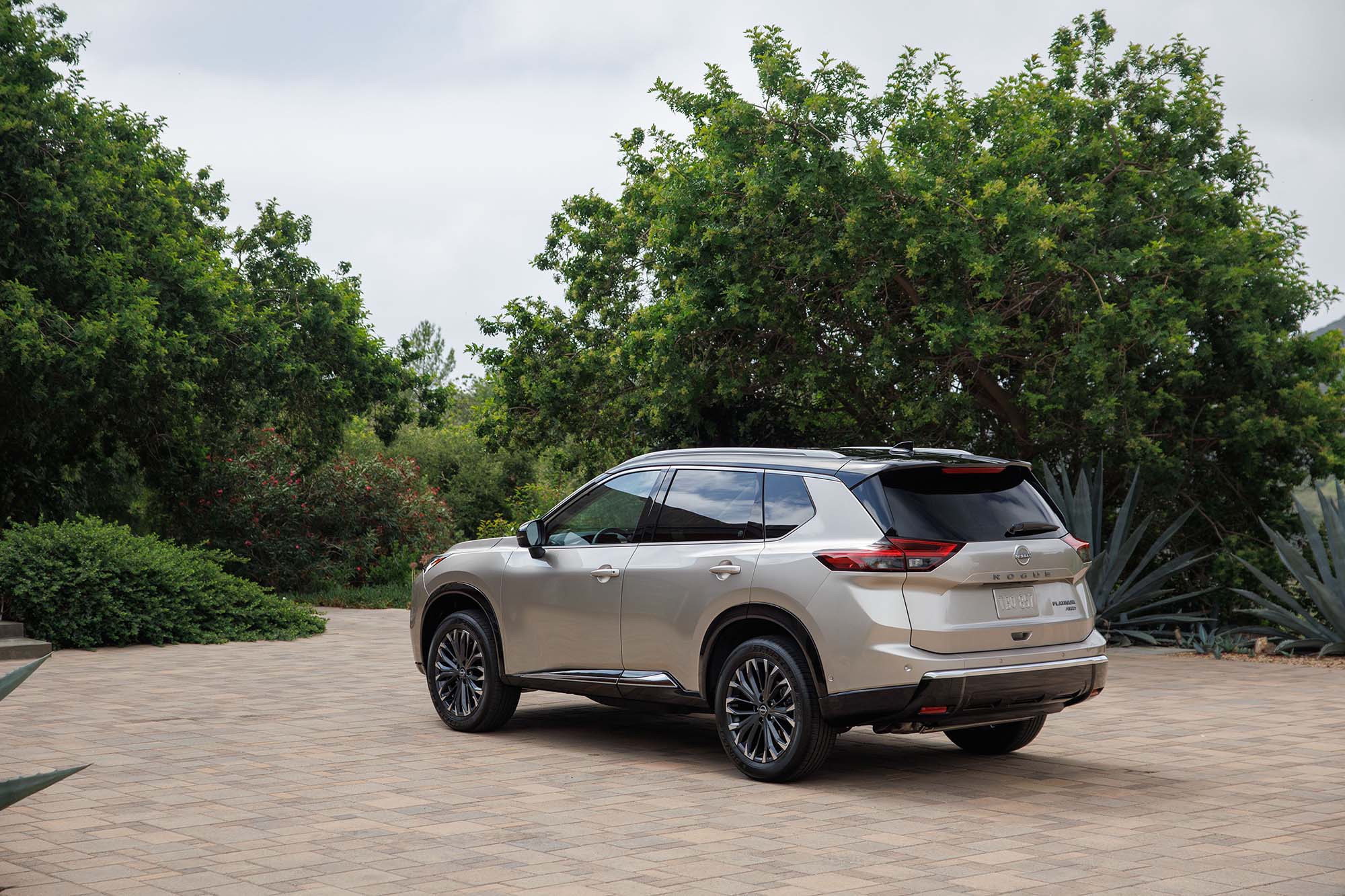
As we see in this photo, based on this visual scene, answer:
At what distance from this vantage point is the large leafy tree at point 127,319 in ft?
58.8

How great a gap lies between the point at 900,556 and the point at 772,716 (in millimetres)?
1164

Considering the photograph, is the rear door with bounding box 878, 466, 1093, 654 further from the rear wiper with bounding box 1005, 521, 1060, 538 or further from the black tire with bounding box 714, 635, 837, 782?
the black tire with bounding box 714, 635, 837, 782

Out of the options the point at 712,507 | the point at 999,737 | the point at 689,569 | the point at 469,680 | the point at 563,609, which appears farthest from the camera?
the point at 469,680

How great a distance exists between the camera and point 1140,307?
14.5 metres

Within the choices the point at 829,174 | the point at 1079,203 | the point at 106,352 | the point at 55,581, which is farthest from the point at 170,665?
the point at 1079,203

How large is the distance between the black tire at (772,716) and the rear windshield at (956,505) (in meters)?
0.90

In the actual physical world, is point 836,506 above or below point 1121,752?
above

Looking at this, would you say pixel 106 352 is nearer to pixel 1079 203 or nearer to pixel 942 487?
pixel 1079 203

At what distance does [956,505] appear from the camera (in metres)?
7.57

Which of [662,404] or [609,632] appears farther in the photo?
[662,404]

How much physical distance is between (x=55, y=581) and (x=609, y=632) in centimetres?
902

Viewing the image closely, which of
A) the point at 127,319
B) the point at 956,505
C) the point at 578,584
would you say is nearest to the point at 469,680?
the point at 578,584

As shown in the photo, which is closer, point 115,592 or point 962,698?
point 962,698

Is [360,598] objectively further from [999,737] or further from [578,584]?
[999,737]
